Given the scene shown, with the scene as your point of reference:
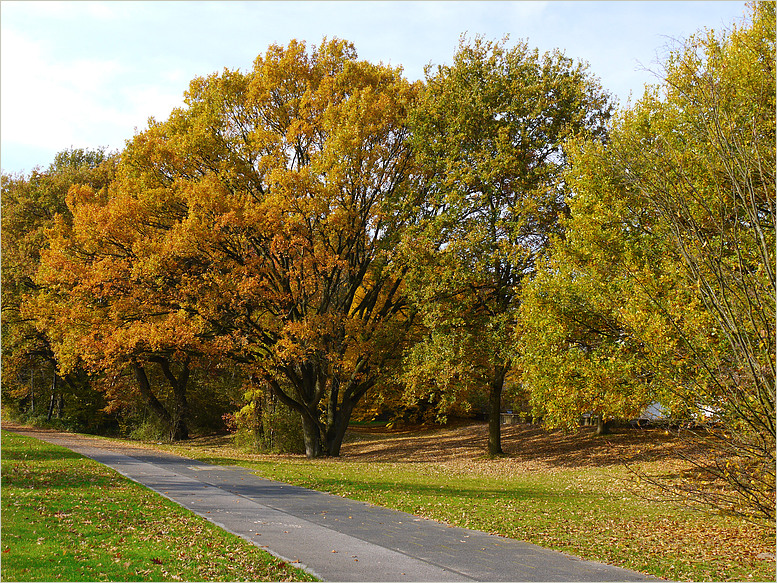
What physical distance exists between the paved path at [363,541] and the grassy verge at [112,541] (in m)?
0.48

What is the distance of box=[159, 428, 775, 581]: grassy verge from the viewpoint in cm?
828

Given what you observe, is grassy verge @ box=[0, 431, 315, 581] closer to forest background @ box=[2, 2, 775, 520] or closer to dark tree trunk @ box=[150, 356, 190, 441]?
forest background @ box=[2, 2, 775, 520]

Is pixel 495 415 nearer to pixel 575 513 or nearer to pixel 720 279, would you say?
pixel 575 513

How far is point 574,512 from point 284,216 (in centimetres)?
1317

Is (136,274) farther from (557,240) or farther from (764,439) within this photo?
(764,439)

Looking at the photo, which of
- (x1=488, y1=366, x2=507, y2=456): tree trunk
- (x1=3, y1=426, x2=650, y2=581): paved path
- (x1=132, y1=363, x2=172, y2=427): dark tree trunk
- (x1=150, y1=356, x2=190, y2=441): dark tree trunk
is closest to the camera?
(x1=3, y1=426, x2=650, y2=581): paved path

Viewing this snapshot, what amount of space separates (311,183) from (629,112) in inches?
→ 385

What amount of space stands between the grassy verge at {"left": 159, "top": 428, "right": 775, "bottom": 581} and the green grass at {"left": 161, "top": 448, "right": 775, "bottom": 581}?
0.05ft

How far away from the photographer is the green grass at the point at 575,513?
325 inches

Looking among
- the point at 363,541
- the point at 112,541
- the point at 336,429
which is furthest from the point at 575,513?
the point at 336,429

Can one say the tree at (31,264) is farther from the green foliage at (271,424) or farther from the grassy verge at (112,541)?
the grassy verge at (112,541)

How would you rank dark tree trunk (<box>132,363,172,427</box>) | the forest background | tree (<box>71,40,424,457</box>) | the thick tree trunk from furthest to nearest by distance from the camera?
dark tree trunk (<box>132,363,172,427</box>) < the thick tree trunk < tree (<box>71,40,424,457</box>) < the forest background

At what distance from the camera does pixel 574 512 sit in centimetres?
1192

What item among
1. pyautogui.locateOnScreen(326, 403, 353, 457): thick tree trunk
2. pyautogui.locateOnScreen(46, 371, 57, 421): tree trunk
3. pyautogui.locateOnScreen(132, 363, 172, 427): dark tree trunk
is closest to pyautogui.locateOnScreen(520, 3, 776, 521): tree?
pyautogui.locateOnScreen(326, 403, 353, 457): thick tree trunk
